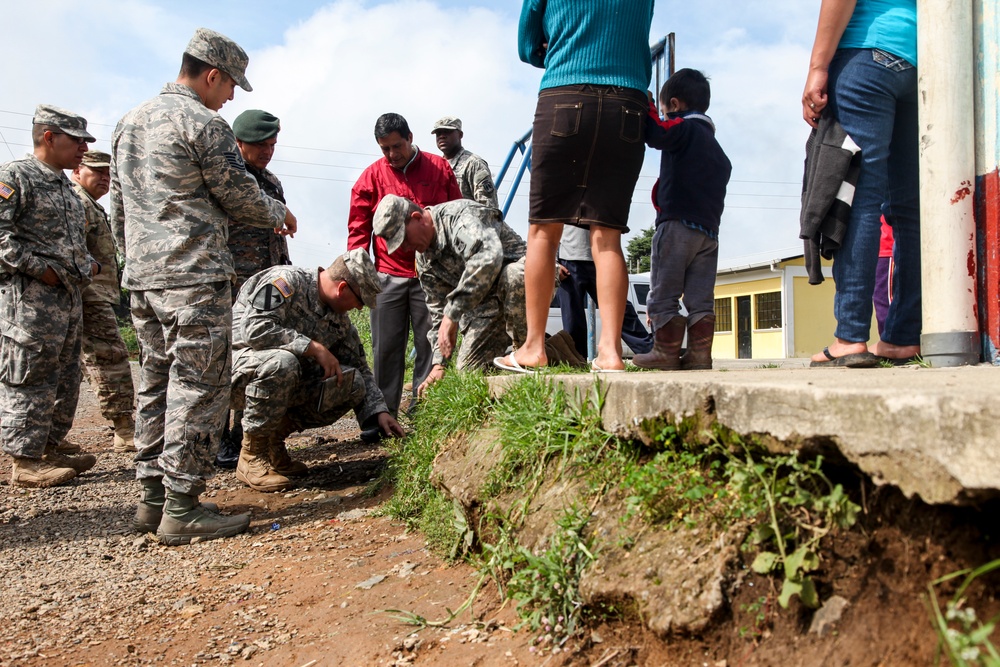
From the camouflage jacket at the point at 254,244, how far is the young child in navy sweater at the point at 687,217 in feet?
8.97

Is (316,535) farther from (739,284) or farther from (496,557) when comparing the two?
(739,284)

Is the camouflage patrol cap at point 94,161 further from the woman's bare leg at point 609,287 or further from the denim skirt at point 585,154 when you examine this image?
the woman's bare leg at point 609,287

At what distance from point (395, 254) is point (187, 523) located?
239cm

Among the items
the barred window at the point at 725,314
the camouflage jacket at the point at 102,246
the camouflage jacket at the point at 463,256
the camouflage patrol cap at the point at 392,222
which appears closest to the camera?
the camouflage jacket at the point at 463,256

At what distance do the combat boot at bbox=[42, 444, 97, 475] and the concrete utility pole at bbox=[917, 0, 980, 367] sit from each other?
Answer: 4.82 meters

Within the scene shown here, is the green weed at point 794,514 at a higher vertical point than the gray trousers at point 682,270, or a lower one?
lower

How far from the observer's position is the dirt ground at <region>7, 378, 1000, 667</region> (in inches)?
54.0

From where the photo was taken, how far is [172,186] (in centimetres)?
333

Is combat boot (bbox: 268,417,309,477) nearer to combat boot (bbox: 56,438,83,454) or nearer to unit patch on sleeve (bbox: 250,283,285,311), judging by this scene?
unit patch on sleeve (bbox: 250,283,285,311)

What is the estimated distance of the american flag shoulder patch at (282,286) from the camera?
14.1 feet

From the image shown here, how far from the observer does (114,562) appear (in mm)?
3115

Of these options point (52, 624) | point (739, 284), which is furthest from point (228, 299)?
point (739, 284)

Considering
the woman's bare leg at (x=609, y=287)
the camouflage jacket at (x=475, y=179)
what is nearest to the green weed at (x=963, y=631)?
the woman's bare leg at (x=609, y=287)

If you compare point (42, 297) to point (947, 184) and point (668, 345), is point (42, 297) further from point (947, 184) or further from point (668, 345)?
point (947, 184)
